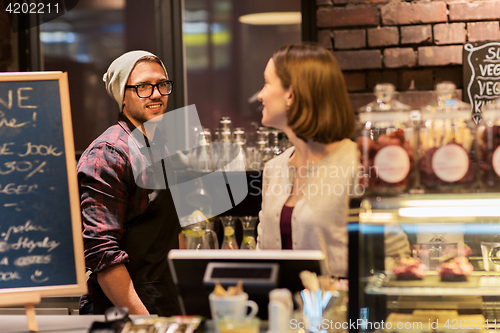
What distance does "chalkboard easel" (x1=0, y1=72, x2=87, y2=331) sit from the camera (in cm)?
134

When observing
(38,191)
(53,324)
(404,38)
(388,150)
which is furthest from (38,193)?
Result: (404,38)

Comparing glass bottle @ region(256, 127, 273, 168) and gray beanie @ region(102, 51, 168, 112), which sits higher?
gray beanie @ region(102, 51, 168, 112)

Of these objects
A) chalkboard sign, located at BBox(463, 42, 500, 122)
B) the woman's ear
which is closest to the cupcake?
the woman's ear

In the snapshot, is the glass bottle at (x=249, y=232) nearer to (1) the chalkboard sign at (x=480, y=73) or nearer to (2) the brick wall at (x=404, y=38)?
(2) the brick wall at (x=404, y=38)

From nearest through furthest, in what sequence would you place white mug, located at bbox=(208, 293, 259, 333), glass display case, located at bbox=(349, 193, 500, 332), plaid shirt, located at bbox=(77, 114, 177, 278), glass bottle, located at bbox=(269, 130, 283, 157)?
white mug, located at bbox=(208, 293, 259, 333), glass display case, located at bbox=(349, 193, 500, 332), plaid shirt, located at bbox=(77, 114, 177, 278), glass bottle, located at bbox=(269, 130, 283, 157)

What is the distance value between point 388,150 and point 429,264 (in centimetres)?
41

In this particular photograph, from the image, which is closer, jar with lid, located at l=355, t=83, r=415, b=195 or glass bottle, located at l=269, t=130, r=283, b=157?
jar with lid, located at l=355, t=83, r=415, b=195

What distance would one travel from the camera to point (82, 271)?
4.44 feet

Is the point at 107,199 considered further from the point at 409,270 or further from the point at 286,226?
the point at 409,270

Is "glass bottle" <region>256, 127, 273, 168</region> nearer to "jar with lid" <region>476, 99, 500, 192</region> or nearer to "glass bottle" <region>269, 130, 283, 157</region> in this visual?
"glass bottle" <region>269, 130, 283, 157</region>

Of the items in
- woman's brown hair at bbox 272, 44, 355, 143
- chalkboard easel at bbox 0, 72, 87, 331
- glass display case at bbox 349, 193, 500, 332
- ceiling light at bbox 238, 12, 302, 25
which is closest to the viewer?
glass display case at bbox 349, 193, 500, 332

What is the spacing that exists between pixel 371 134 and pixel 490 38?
5.98 feet

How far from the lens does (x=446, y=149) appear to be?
1243 mm

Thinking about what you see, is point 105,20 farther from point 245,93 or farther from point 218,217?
point 218,217
